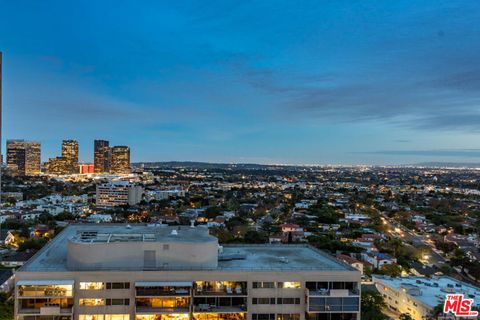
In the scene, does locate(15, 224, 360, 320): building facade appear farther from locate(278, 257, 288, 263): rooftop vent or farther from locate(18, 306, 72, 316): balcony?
locate(278, 257, 288, 263): rooftop vent

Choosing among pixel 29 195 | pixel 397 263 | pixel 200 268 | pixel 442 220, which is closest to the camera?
pixel 200 268

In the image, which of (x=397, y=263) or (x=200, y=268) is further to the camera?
(x=397, y=263)

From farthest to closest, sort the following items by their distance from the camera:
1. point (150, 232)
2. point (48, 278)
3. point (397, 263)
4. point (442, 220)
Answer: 1. point (442, 220)
2. point (397, 263)
3. point (150, 232)
4. point (48, 278)

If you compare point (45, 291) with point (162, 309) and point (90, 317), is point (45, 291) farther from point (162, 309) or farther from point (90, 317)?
point (162, 309)

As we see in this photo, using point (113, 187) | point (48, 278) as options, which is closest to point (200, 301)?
point (48, 278)

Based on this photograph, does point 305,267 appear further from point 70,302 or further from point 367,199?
point 367,199

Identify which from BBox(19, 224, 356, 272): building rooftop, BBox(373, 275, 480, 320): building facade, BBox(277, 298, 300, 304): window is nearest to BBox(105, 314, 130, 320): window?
BBox(19, 224, 356, 272): building rooftop

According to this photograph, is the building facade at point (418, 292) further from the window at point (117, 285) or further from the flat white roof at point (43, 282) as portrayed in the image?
the flat white roof at point (43, 282)
